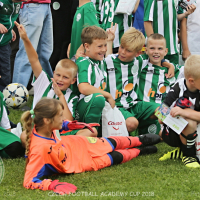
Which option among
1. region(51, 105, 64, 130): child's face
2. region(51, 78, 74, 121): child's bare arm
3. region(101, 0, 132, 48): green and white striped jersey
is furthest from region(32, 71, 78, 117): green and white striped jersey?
region(101, 0, 132, 48): green and white striped jersey

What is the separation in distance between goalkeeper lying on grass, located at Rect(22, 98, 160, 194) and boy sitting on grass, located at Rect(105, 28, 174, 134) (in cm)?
85

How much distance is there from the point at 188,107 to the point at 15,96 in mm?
2782

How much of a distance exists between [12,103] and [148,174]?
2.88 meters

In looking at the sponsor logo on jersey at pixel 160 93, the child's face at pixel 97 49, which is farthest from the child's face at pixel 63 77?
the sponsor logo on jersey at pixel 160 93

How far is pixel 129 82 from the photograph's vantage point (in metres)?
4.82

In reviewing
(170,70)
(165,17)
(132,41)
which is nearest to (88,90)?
(132,41)

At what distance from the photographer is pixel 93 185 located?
308 centimetres

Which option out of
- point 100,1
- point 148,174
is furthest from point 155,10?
point 148,174

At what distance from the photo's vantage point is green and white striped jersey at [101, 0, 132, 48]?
577cm

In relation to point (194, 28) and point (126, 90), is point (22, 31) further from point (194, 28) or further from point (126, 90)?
point (194, 28)

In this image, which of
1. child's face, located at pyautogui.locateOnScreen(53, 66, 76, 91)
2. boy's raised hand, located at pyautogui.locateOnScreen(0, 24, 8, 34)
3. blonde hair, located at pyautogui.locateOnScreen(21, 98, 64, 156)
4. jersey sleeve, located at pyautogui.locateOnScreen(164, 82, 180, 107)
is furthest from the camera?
boy's raised hand, located at pyautogui.locateOnScreen(0, 24, 8, 34)

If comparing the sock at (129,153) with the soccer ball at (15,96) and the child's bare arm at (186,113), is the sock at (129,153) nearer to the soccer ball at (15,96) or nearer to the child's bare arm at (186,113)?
the child's bare arm at (186,113)

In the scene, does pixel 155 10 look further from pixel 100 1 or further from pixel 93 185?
pixel 93 185

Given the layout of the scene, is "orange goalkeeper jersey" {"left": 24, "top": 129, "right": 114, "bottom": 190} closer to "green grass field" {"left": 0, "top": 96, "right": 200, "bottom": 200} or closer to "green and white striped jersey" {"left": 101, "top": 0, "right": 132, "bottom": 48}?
"green grass field" {"left": 0, "top": 96, "right": 200, "bottom": 200}
